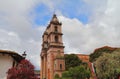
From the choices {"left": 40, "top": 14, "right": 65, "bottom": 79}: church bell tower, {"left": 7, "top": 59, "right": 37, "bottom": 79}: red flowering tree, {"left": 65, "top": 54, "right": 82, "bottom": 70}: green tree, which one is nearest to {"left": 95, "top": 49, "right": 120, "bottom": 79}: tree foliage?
{"left": 7, "top": 59, "right": 37, "bottom": 79}: red flowering tree

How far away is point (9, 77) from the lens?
14.2 m

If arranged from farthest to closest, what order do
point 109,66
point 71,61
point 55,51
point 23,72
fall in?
point 55,51 → point 71,61 → point 109,66 → point 23,72

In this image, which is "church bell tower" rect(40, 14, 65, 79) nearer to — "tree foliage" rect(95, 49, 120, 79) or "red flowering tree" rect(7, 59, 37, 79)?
"tree foliage" rect(95, 49, 120, 79)

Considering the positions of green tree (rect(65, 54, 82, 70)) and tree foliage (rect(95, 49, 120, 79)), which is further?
green tree (rect(65, 54, 82, 70))

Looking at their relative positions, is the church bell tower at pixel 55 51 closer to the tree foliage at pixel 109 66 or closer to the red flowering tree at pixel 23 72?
the tree foliage at pixel 109 66

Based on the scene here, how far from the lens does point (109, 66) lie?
4225 centimetres

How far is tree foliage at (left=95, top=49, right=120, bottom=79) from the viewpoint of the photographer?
41.9 metres

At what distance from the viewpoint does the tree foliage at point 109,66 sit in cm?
4192

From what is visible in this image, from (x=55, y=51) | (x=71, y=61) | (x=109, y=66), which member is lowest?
(x=109, y=66)

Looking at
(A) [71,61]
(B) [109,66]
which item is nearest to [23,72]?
(B) [109,66]

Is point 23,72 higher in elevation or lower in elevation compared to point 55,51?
lower

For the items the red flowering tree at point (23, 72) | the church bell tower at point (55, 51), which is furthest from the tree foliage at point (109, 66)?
the church bell tower at point (55, 51)

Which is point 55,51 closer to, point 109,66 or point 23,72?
point 109,66

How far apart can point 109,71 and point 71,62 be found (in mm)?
36377
